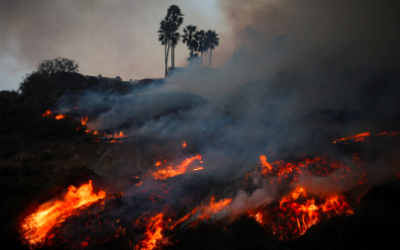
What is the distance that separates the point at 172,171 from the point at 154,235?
4.25 m

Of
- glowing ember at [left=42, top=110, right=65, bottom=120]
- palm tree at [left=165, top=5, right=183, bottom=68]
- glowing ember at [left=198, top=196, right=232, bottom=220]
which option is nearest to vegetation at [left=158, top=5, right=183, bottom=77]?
palm tree at [left=165, top=5, right=183, bottom=68]

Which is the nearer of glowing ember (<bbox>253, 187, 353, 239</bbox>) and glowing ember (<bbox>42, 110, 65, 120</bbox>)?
glowing ember (<bbox>253, 187, 353, 239</bbox>)

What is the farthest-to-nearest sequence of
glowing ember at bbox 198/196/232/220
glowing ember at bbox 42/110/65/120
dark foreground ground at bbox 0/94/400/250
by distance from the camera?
glowing ember at bbox 42/110/65/120 < glowing ember at bbox 198/196/232/220 < dark foreground ground at bbox 0/94/400/250

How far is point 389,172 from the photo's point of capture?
6207 millimetres

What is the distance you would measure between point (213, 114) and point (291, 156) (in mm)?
9398

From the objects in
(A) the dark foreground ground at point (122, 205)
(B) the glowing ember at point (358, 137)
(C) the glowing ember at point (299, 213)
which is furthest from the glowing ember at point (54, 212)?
(B) the glowing ember at point (358, 137)

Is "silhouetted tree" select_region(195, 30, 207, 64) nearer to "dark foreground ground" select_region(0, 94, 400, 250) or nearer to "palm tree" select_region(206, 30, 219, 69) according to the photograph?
"palm tree" select_region(206, 30, 219, 69)

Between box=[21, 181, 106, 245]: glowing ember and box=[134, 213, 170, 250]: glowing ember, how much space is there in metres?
2.14

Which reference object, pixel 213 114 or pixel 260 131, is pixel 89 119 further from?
pixel 260 131

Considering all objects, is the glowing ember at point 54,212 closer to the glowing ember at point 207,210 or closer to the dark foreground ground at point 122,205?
the dark foreground ground at point 122,205

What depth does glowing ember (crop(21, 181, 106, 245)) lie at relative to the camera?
14.7ft

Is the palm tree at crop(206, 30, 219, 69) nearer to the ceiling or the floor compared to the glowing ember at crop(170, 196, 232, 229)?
nearer to the ceiling

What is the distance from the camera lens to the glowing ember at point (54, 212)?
14.7 ft

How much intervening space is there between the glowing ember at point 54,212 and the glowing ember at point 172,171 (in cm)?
234
